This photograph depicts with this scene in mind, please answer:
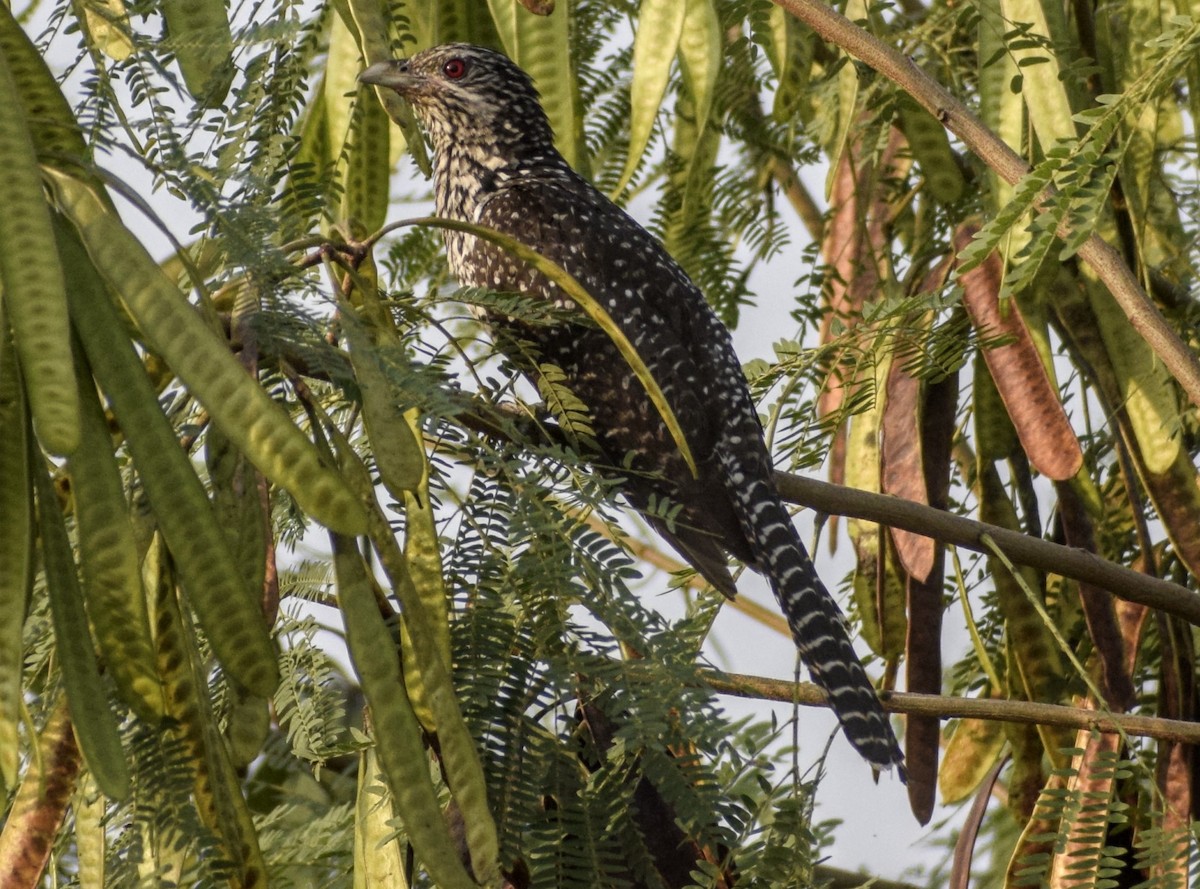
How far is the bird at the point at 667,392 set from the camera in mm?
3117

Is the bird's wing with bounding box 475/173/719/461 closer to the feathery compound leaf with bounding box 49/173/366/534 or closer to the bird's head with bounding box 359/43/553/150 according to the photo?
the bird's head with bounding box 359/43/553/150

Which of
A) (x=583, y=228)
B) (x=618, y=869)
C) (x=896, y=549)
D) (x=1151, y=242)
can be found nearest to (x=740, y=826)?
(x=618, y=869)

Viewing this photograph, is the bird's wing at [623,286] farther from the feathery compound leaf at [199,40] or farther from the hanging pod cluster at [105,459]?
the hanging pod cluster at [105,459]

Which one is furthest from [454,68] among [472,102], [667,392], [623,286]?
[667,392]

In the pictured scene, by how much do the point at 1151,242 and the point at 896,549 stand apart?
1.19 metres

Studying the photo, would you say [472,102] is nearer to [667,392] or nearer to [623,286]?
[623,286]

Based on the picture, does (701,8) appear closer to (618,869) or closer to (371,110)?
(371,110)

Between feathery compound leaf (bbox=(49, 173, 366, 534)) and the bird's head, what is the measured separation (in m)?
3.19

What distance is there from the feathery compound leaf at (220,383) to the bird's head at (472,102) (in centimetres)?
319

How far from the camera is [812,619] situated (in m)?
3.15

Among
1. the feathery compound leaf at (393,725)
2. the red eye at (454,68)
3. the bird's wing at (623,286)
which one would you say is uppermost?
the red eye at (454,68)

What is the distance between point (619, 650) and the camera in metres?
1.89

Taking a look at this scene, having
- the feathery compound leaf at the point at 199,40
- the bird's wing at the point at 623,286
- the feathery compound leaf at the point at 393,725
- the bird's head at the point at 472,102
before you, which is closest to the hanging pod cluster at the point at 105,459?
the feathery compound leaf at the point at 393,725

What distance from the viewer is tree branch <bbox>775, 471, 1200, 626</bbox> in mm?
2762
